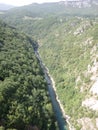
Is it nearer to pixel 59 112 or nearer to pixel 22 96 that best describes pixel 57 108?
A: pixel 59 112

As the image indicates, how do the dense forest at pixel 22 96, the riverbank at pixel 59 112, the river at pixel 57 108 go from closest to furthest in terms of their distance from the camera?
the dense forest at pixel 22 96 < the riverbank at pixel 59 112 < the river at pixel 57 108

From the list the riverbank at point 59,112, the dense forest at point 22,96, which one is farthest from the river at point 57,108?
the dense forest at point 22,96

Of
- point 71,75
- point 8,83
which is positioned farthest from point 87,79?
point 8,83

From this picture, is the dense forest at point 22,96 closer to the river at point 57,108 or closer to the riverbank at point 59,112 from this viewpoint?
the river at point 57,108

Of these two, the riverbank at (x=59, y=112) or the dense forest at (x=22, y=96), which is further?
the riverbank at (x=59, y=112)

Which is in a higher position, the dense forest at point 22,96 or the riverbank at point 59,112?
the dense forest at point 22,96

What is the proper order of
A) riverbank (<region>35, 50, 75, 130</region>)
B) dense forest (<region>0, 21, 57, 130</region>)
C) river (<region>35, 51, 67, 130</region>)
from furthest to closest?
river (<region>35, 51, 67, 130</region>) < riverbank (<region>35, 50, 75, 130</region>) < dense forest (<region>0, 21, 57, 130</region>)

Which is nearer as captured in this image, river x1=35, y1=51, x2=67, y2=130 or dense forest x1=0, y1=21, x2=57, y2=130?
dense forest x1=0, y1=21, x2=57, y2=130

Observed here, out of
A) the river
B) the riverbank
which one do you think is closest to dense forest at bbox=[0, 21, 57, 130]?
the river

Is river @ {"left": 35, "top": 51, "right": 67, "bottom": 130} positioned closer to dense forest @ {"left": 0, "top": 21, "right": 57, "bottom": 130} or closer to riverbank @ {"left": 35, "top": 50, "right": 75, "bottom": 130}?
riverbank @ {"left": 35, "top": 50, "right": 75, "bottom": 130}

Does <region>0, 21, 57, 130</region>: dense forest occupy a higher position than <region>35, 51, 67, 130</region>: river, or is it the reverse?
<region>0, 21, 57, 130</region>: dense forest
